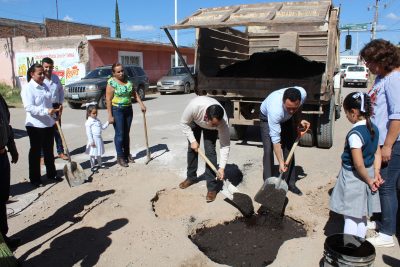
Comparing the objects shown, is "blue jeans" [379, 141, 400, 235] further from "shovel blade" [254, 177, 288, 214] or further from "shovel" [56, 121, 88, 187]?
"shovel" [56, 121, 88, 187]

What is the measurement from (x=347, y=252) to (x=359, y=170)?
640mm

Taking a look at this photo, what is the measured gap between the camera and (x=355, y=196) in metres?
3.00

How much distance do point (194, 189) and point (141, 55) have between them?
1964 centimetres

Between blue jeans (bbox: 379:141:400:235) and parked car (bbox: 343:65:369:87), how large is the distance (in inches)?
908

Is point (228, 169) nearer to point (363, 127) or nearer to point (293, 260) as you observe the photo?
point (293, 260)

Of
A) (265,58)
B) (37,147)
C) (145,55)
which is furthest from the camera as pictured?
(145,55)

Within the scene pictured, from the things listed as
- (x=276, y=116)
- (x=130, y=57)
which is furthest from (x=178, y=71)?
(x=276, y=116)

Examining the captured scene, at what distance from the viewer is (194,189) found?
16.1 feet

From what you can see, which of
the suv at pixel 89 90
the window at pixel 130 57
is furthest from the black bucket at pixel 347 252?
the window at pixel 130 57

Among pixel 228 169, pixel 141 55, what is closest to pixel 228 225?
pixel 228 169

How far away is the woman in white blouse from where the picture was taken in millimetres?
4891

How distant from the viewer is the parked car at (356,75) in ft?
79.3

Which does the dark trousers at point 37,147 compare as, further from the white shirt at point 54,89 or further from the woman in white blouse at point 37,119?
the white shirt at point 54,89

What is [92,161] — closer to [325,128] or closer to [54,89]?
[54,89]
